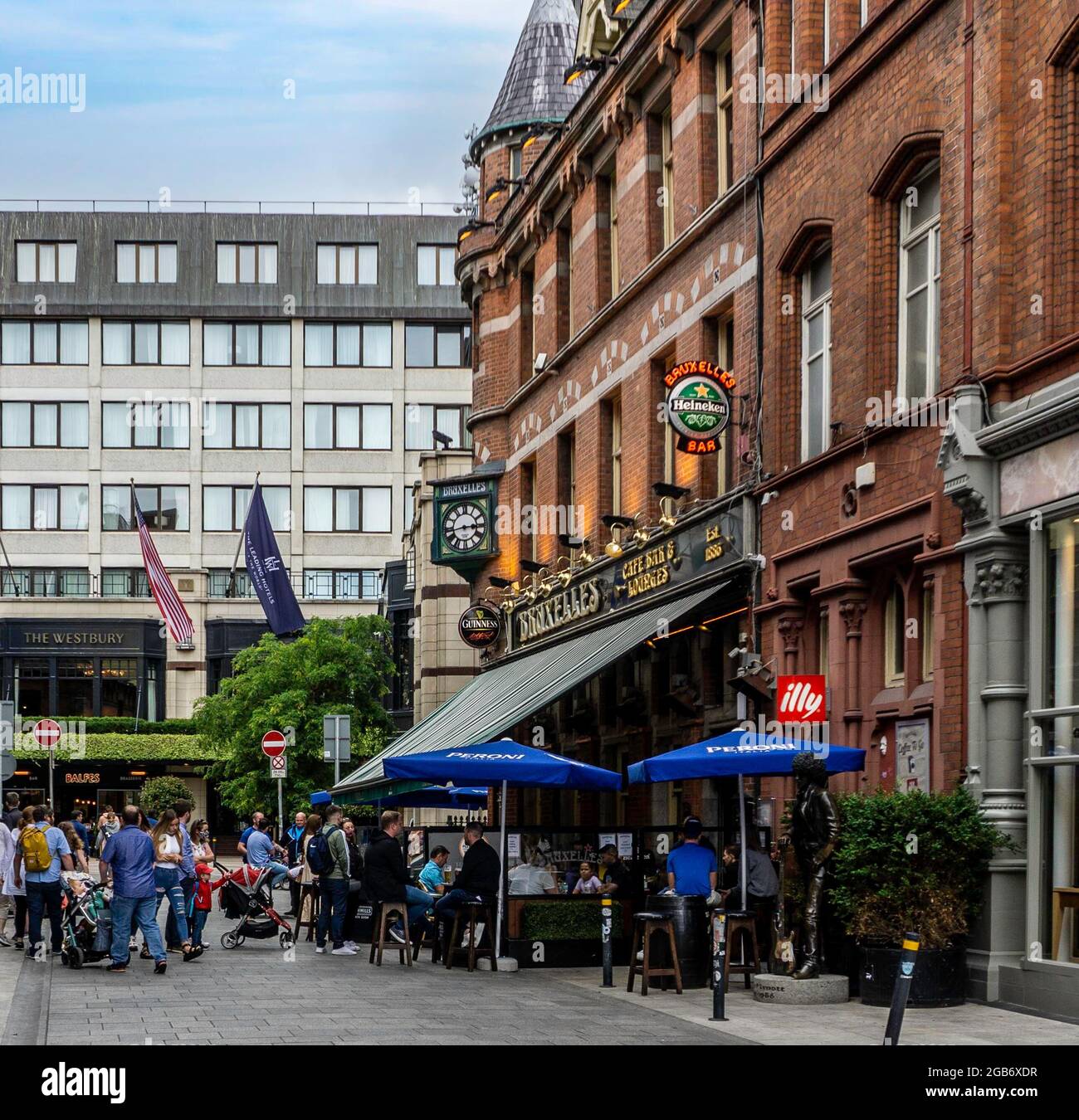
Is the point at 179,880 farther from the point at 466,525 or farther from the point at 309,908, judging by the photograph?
the point at 466,525

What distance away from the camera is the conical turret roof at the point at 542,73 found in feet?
124

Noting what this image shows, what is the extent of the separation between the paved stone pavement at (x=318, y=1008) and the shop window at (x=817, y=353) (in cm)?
671

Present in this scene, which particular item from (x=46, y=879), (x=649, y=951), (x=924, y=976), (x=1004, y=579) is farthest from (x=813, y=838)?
(x=46, y=879)

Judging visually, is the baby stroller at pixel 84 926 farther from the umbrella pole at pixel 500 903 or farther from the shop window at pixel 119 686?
the shop window at pixel 119 686

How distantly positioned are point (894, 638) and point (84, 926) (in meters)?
9.18

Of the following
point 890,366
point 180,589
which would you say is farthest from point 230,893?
point 180,589

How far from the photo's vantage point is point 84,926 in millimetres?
20469

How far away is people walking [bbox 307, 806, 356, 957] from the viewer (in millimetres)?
22391

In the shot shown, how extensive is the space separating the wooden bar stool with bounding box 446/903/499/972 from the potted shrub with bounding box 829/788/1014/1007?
5.91 meters

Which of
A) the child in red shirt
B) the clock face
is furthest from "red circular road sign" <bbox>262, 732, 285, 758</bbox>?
the child in red shirt

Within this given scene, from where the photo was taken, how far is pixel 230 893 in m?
24.0

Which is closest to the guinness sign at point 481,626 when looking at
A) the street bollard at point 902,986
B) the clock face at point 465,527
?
the clock face at point 465,527

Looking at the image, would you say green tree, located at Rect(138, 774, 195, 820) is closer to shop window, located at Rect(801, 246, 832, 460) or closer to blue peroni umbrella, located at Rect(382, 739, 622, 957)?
blue peroni umbrella, located at Rect(382, 739, 622, 957)
